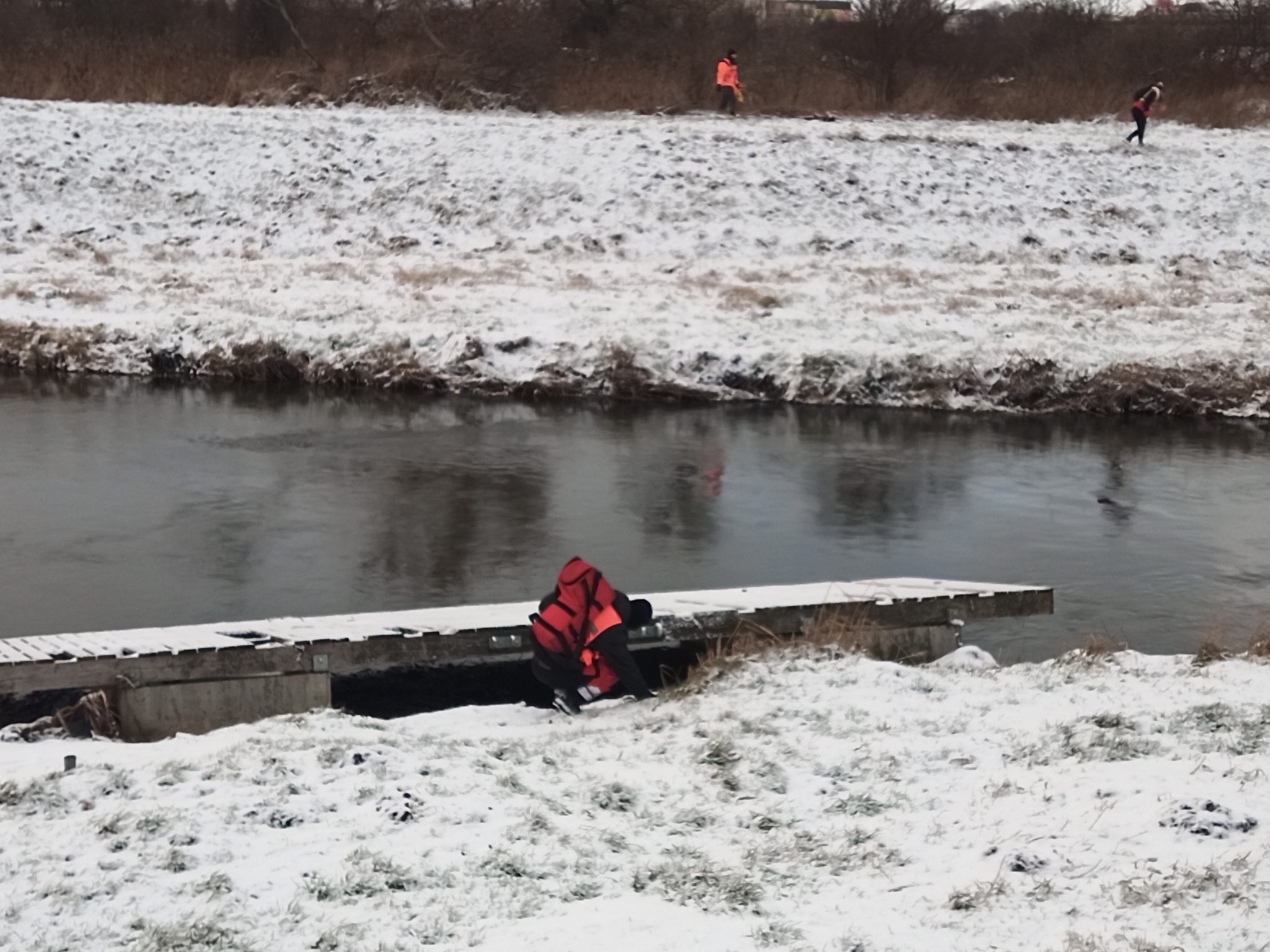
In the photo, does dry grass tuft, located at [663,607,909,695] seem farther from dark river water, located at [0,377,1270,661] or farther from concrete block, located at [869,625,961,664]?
dark river water, located at [0,377,1270,661]

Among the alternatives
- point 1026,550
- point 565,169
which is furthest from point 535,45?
point 1026,550

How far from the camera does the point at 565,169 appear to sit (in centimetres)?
3167

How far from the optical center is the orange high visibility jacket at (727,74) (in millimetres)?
38219

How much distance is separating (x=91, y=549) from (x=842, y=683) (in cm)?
609

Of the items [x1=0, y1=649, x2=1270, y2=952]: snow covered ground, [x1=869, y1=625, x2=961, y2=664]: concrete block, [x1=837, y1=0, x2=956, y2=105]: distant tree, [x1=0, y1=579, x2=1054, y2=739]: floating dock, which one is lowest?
[x1=869, y1=625, x2=961, y2=664]: concrete block

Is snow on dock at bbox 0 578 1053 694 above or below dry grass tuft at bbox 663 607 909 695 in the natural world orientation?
above

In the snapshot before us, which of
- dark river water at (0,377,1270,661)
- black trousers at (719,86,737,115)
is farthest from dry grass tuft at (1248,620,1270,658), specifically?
black trousers at (719,86,737,115)

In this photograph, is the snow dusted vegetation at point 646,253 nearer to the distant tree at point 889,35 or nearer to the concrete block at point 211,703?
the distant tree at point 889,35

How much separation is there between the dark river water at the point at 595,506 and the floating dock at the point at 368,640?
2.50ft

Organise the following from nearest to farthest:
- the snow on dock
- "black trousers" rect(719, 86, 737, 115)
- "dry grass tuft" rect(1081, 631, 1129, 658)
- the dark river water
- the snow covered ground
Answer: the snow covered ground
the snow on dock
"dry grass tuft" rect(1081, 631, 1129, 658)
the dark river water
"black trousers" rect(719, 86, 737, 115)

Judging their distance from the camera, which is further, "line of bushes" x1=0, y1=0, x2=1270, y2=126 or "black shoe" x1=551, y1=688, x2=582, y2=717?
"line of bushes" x1=0, y1=0, x2=1270, y2=126

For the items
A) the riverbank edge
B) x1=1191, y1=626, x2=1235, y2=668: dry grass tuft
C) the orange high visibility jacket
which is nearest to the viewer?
x1=1191, y1=626, x2=1235, y2=668: dry grass tuft

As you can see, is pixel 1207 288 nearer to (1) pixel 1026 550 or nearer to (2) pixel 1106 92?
(1) pixel 1026 550

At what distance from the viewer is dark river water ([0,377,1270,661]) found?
431 inches
